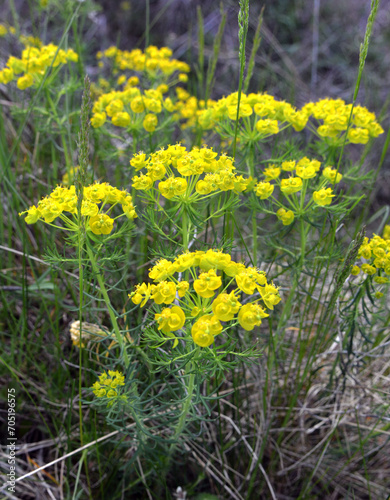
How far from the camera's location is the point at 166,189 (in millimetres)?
1543

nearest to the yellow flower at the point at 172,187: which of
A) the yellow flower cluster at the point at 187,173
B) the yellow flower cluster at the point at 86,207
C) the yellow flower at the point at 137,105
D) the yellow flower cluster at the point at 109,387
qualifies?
the yellow flower cluster at the point at 187,173

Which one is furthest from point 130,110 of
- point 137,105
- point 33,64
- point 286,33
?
point 286,33

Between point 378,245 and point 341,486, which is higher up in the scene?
point 378,245

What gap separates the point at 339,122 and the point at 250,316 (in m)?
1.29

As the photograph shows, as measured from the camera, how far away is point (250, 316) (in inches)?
51.6

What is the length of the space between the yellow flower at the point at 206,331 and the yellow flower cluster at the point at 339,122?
134 cm

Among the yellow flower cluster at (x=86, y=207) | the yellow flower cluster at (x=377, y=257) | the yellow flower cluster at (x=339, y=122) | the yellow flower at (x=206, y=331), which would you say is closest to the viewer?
the yellow flower at (x=206, y=331)

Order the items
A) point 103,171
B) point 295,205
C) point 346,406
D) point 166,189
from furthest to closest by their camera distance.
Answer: point 103,171 < point 346,406 < point 295,205 < point 166,189

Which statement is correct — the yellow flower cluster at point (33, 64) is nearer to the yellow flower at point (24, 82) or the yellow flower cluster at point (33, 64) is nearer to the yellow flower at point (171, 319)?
the yellow flower at point (24, 82)

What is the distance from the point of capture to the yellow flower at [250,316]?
1.31 meters

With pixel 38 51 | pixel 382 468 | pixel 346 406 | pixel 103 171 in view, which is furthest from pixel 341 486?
pixel 38 51

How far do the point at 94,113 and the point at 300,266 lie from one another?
1.50m

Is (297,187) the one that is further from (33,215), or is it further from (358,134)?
(33,215)

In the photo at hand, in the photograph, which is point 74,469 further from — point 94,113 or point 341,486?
point 94,113
